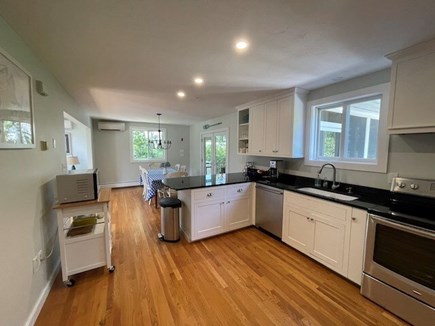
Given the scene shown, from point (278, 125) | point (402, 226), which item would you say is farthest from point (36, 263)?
point (278, 125)

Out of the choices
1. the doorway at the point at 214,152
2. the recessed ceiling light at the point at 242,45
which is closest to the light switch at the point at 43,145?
the recessed ceiling light at the point at 242,45

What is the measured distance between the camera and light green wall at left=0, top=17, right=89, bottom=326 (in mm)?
1356

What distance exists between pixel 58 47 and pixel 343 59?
2.78 m

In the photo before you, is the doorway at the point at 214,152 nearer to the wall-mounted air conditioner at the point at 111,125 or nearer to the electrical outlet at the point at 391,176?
the wall-mounted air conditioner at the point at 111,125

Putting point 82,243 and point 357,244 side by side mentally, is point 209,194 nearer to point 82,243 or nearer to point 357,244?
point 82,243

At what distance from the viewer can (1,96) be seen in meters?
1.31

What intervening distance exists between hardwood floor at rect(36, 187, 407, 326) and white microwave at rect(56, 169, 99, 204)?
36.8 inches

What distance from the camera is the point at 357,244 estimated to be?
2047 millimetres

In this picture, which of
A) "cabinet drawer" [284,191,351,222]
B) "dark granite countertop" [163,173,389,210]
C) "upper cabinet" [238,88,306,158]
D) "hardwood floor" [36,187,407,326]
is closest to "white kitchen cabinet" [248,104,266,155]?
"upper cabinet" [238,88,306,158]

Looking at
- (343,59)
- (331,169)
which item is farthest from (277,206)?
(343,59)

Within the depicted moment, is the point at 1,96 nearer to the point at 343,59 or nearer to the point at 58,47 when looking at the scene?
the point at 58,47

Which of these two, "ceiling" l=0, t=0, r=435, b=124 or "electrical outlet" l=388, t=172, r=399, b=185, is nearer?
"ceiling" l=0, t=0, r=435, b=124

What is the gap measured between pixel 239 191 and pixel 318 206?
127cm

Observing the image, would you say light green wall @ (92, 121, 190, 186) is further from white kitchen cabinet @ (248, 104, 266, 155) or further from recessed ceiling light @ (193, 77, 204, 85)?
recessed ceiling light @ (193, 77, 204, 85)
